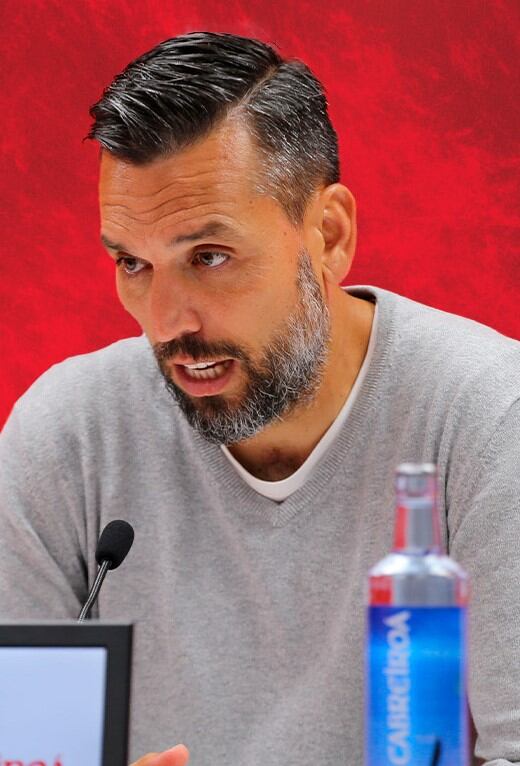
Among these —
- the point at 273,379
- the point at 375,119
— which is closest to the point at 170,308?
the point at 273,379

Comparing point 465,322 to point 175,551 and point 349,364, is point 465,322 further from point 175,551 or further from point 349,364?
point 175,551

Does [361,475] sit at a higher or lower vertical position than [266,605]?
higher

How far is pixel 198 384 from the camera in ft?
4.39

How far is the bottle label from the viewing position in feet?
1.88

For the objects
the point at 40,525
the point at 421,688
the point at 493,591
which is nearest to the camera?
the point at 421,688

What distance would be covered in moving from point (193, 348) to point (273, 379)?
4.7 inches

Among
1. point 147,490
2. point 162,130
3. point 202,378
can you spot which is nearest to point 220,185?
point 162,130

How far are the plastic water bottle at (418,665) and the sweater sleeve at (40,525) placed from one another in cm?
95

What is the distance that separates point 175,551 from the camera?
58.7 inches

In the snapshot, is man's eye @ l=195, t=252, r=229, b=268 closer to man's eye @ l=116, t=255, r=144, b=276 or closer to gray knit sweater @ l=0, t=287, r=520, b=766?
man's eye @ l=116, t=255, r=144, b=276

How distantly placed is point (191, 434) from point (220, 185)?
37 cm

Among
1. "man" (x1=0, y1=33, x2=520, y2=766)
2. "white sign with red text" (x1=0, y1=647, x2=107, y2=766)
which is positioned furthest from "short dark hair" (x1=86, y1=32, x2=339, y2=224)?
"white sign with red text" (x1=0, y1=647, x2=107, y2=766)

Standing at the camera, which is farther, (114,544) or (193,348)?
(193,348)

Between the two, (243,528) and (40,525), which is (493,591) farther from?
(40,525)
